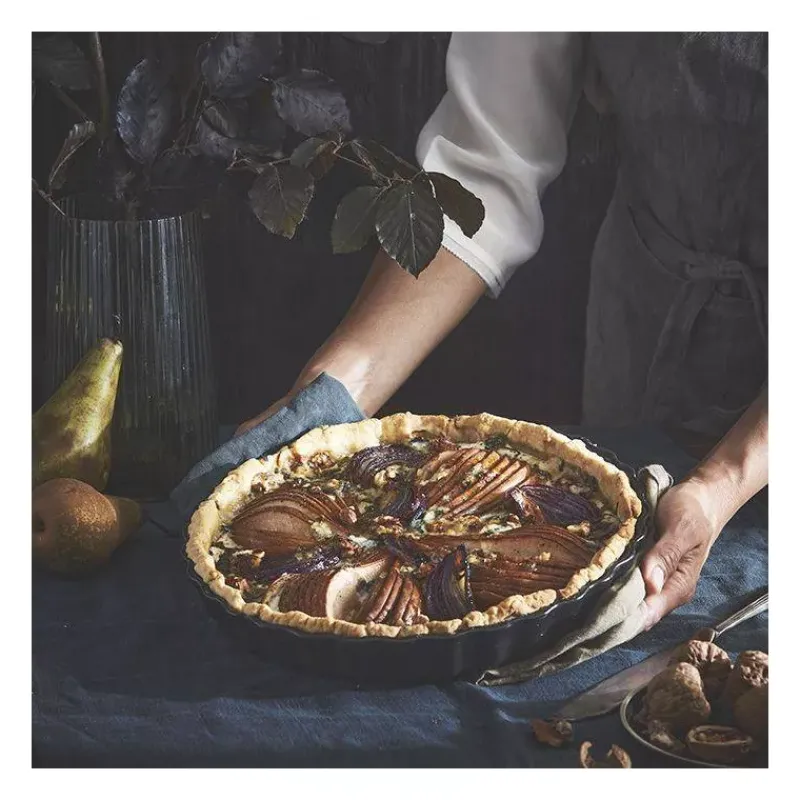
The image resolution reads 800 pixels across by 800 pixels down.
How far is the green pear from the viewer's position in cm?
169

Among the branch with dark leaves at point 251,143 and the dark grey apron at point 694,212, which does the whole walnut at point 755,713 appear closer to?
the branch with dark leaves at point 251,143

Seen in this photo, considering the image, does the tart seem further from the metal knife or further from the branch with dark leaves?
the branch with dark leaves

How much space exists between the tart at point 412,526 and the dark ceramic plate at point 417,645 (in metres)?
0.01

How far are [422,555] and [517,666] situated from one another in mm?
220

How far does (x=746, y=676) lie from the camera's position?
126 cm

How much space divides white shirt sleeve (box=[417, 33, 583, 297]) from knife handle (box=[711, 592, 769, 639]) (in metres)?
0.80

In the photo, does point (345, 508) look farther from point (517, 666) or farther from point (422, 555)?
point (517, 666)

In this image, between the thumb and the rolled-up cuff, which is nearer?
the thumb

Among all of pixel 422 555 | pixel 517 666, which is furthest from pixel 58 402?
pixel 517 666

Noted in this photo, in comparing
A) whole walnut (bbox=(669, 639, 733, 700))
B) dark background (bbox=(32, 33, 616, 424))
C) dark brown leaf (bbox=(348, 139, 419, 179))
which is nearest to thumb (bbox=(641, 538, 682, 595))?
whole walnut (bbox=(669, 639, 733, 700))

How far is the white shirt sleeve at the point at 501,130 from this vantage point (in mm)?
2061

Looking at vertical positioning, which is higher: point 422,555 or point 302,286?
point 302,286

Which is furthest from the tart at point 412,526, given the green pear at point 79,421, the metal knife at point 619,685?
the green pear at point 79,421
